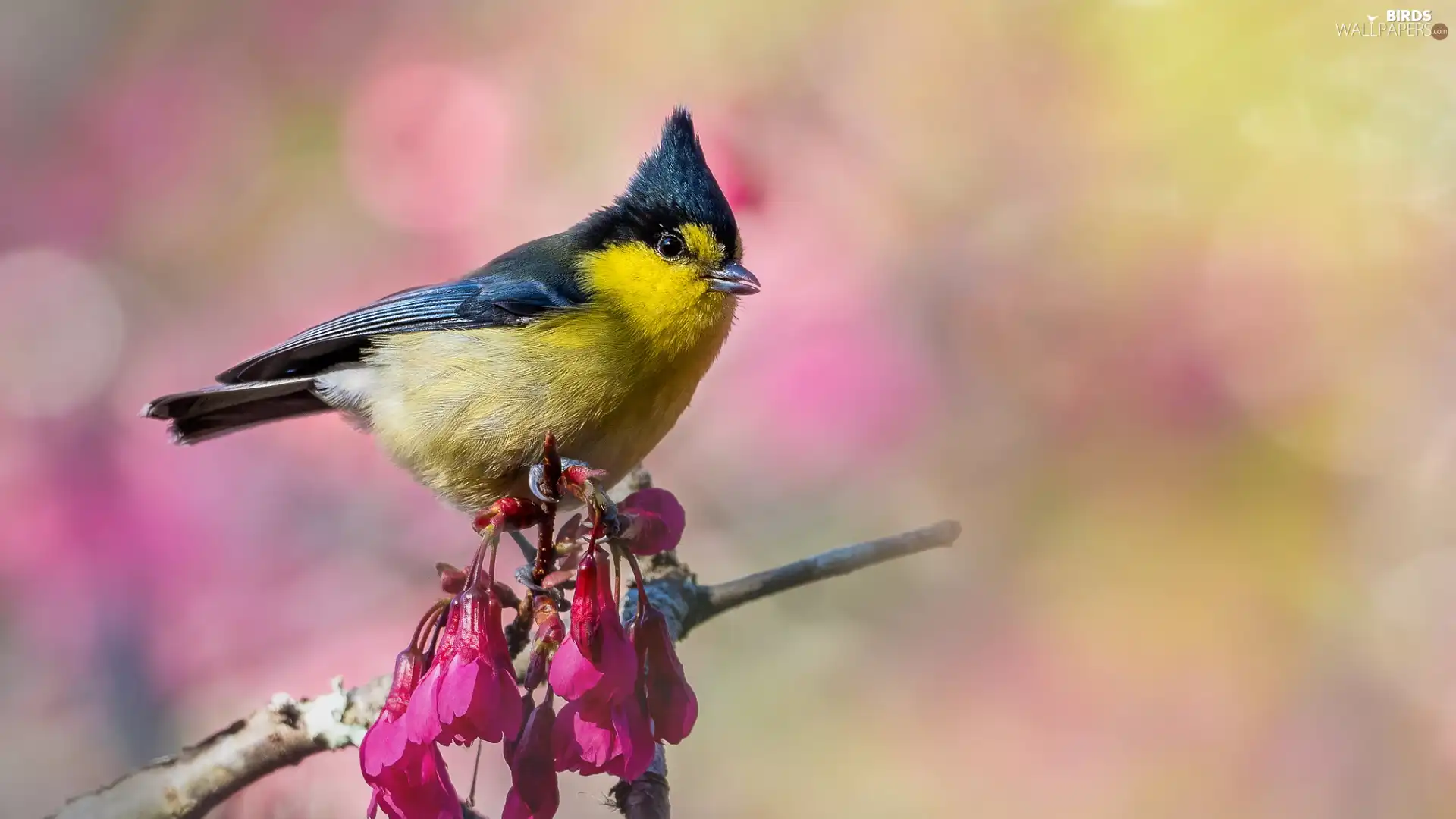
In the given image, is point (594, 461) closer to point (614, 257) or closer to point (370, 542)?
point (614, 257)

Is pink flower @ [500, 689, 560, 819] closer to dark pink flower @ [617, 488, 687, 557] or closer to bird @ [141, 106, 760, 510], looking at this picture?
dark pink flower @ [617, 488, 687, 557]

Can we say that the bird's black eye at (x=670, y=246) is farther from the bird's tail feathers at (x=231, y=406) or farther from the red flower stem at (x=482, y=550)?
the red flower stem at (x=482, y=550)

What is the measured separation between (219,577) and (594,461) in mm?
612

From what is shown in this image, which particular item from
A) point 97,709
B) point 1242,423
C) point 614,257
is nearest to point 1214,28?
point 1242,423

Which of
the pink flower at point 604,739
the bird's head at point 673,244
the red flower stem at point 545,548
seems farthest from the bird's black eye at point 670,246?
the pink flower at point 604,739

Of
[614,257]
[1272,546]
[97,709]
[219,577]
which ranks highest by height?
[614,257]

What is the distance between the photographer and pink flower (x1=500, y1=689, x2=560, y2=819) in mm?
605

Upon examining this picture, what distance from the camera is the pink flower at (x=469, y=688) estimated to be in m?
0.58

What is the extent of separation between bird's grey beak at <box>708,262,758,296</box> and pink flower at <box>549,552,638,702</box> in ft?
1.37

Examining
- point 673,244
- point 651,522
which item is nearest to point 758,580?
point 651,522

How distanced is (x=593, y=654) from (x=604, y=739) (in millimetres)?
44

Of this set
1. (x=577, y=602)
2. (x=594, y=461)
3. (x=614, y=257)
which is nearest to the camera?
(x=577, y=602)

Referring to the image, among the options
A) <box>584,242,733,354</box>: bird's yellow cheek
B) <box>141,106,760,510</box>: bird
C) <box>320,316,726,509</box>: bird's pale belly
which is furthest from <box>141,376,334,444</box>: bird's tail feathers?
<box>584,242,733,354</box>: bird's yellow cheek

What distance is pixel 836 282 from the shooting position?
139cm
